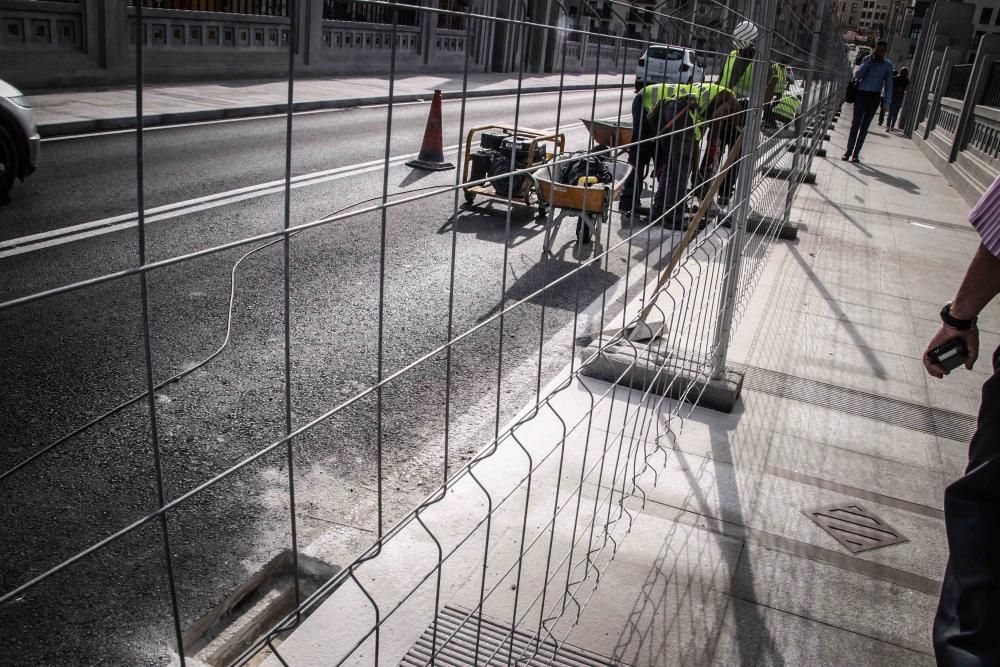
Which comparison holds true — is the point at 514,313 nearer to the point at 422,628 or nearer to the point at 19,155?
the point at 422,628

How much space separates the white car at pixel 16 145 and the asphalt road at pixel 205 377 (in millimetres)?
28

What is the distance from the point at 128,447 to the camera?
3.80 m

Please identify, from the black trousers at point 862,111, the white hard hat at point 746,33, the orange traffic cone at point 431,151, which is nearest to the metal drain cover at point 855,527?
the orange traffic cone at point 431,151

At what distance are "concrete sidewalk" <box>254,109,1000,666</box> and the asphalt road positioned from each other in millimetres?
427

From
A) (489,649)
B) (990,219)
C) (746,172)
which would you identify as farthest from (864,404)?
(489,649)

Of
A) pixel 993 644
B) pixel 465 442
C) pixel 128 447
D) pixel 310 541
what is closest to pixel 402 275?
pixel 465 442

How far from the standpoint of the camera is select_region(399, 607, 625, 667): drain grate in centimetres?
259

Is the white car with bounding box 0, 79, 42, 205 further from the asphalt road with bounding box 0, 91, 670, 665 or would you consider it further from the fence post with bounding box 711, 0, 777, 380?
the fence post with bounding box 711, 0, 777, 380

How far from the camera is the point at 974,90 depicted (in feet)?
51.2

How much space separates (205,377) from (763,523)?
279 cm

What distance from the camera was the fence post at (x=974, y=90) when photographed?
15500mm

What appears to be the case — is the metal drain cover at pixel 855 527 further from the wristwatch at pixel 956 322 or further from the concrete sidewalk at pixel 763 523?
the wristwatch at pixel 956 322

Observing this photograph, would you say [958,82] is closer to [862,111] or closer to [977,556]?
[862,111]

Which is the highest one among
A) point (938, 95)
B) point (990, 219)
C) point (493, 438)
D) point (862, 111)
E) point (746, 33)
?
point (746, 33)
